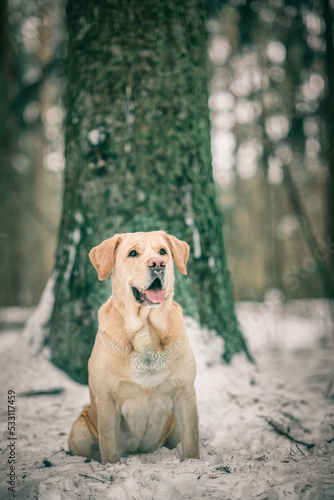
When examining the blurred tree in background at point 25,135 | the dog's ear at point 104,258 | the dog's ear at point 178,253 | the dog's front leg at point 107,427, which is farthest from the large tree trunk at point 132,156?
the blurred tree in background at point 25,135

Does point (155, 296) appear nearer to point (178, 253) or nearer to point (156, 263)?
point (156, 263)

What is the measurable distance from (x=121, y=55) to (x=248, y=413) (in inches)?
148

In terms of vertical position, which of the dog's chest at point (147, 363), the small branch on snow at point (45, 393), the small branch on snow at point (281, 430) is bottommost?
the small branch on snow at point (281, 430)

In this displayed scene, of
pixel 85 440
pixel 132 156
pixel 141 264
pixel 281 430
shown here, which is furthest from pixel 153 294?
pixel 132 156

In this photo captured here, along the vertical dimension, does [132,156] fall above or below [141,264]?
above

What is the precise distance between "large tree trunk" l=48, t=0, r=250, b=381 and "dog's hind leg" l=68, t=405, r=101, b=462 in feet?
Result: 3.48

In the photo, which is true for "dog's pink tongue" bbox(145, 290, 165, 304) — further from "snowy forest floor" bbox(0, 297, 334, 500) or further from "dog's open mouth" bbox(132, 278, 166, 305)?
"snowy forest floor" bbox(0, 297, 334, 500)

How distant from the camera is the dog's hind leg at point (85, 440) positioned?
2.66m

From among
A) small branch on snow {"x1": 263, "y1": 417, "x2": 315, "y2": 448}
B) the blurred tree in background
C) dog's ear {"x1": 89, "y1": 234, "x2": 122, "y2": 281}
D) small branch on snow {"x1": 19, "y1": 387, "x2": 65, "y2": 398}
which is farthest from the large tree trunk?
the blurred tree in background

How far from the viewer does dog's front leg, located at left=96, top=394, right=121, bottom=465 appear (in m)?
2.44

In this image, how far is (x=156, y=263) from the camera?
237 centimetres

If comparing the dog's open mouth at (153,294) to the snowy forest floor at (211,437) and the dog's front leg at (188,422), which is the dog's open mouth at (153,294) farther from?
the snowy forest floor at (211,437)

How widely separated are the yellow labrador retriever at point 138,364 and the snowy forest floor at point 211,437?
0.18m

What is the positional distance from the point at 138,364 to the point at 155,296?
47cm
